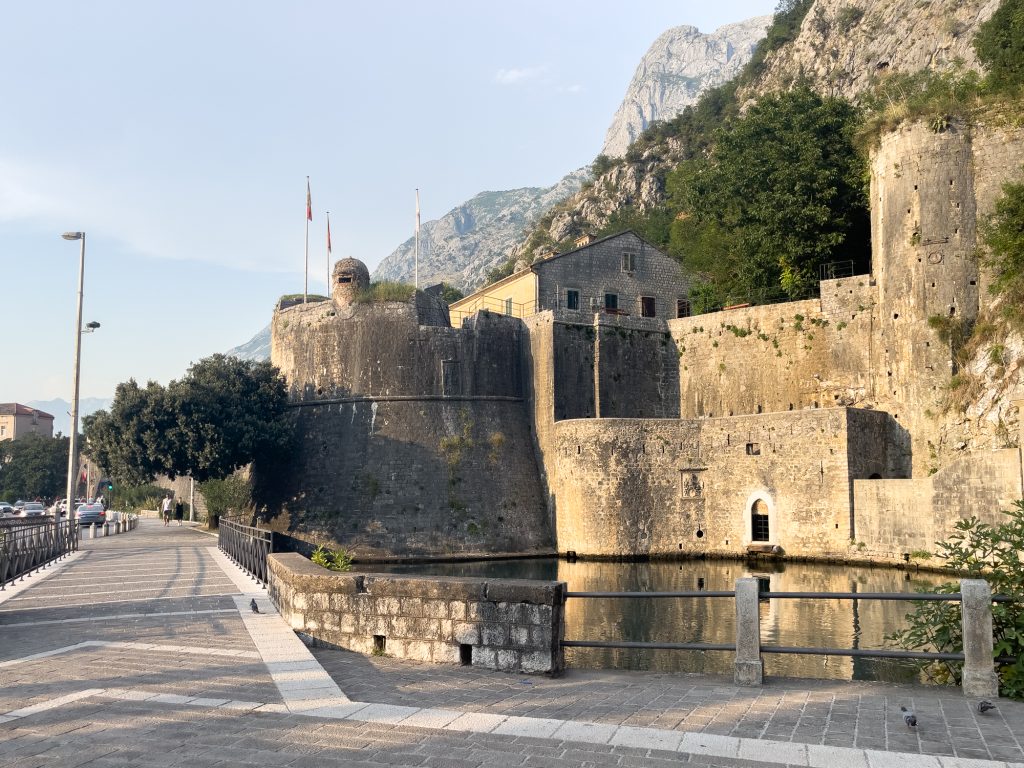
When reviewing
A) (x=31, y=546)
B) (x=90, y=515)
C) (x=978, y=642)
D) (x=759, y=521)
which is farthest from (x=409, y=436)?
(x=978, y=642)

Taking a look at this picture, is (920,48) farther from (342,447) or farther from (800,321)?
(342,447)

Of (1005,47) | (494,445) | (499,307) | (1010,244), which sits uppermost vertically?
(1005,47)

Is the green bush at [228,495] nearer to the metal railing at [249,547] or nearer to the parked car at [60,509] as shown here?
the parked car at [60,509]

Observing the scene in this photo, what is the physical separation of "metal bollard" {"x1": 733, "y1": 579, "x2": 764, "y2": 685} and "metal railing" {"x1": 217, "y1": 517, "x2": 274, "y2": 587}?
9.91 meters

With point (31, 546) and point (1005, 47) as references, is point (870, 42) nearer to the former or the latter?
point (1005, 47)

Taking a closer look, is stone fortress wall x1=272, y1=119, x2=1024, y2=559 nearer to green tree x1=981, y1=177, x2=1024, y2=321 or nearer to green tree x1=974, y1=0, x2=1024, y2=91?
green tree x1=981, y1=177, x2=1024, y2=321

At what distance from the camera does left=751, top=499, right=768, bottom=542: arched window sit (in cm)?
3147

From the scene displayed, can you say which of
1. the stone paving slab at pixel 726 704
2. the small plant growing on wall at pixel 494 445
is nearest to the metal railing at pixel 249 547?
the stone paving slab at pixel 726 704

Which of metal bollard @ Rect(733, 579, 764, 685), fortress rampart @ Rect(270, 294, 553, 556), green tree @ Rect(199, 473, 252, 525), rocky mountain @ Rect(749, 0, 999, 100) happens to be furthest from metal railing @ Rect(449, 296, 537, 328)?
metal bollard @ Rect(733, 579, 764, 685)

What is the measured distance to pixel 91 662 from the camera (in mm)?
8805

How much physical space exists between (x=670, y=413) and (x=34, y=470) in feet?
247

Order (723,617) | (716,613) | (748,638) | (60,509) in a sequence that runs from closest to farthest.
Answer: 1. (748,638)
2. (723,617)
3. (716,613)
4. (60,509)

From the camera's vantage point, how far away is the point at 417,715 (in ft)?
21.8

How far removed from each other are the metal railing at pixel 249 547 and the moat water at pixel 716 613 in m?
6.20
